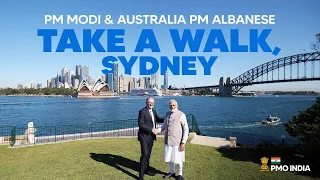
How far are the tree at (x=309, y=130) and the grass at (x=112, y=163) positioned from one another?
113 centimetres

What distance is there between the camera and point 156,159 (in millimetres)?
8555

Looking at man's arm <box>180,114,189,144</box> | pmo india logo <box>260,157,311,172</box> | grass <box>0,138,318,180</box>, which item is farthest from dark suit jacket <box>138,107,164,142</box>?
pmo india logo <box>260,157,311,172</box>

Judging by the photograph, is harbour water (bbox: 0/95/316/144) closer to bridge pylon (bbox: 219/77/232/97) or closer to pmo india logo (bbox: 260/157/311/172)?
pmo india logo (bbox: 260/157/311/172)

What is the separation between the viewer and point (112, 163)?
8133 mm

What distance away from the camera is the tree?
7.62m

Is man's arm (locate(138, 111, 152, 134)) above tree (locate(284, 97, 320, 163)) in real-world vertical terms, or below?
above

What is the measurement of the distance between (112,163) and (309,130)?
234 inches

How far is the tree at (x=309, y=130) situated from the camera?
7617 mm

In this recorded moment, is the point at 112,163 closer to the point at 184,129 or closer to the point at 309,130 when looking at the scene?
the point at 184,129

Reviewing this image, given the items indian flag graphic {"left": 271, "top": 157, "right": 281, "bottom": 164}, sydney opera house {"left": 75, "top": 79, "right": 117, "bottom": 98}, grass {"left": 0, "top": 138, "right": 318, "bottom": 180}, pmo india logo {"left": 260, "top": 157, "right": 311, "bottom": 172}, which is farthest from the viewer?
sydney opera house {"left": 75, "top": 79, "right": 117, "bottom": 98}

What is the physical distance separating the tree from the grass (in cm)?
113

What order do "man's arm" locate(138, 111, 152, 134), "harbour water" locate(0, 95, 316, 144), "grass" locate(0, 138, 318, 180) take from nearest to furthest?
1. "man's arm" locate(138, 111, 152, 134)
2. "grass" locate(0, 138, 318, 180)
3. "harbour water" locate(0, 95, 316, 144)

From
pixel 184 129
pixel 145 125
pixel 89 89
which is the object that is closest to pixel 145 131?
pixel 145 125

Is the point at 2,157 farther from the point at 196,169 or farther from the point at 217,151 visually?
the point at 217,151
